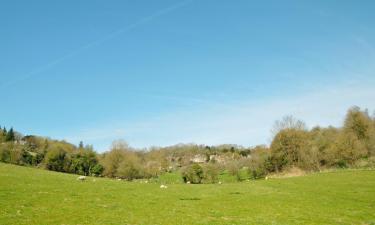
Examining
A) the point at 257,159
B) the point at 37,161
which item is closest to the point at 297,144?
the point at 257,159

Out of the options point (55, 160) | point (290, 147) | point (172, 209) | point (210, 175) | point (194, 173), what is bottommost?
point (172, 209)

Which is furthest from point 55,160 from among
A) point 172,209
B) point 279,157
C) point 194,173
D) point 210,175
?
point 172,209

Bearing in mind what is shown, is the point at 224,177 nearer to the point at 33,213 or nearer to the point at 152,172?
the point at 152,172

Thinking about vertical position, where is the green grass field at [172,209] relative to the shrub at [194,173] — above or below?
below

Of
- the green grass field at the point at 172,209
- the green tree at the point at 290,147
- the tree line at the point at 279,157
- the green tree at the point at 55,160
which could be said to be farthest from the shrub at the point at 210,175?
the green grass field at the point at 172,209

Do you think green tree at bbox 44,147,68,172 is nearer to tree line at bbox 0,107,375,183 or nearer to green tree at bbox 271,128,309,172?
tree line at bbox 0,107,375,183

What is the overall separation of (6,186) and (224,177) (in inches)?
4142

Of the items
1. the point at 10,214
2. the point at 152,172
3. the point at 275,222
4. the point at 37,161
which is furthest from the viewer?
the point at 152,172

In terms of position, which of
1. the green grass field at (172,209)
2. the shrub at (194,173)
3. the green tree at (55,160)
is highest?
the green tree at (55,160)

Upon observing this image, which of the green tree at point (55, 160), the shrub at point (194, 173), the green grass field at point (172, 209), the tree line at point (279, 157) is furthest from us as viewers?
the green tree at point (55, 160)

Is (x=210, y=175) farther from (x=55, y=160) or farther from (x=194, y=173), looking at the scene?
(x=55, y=160)

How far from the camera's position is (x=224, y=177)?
131875mm

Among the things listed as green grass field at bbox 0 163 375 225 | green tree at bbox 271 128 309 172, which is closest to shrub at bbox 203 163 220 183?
green tree at bbox 271 128 309 172

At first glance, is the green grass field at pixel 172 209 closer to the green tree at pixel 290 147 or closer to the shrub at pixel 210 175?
the green tree at pixel 290 147
